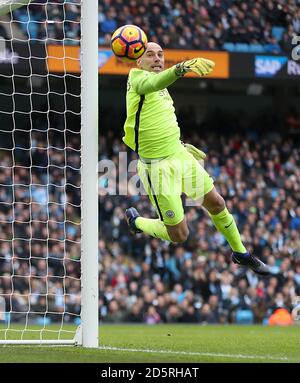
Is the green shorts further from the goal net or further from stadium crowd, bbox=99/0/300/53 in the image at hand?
stadium crowd, bbox=99/0/300/53

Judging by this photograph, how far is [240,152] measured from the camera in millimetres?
25531

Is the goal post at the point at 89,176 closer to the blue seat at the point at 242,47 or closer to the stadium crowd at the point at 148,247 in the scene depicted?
the stadium crowd at the point at 148,247

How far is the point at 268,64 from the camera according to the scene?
24.3 metres

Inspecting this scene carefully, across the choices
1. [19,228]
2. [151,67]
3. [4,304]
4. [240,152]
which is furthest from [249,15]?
[151,67]

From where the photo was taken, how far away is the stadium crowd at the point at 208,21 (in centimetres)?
2342

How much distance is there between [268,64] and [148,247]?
20.7ft

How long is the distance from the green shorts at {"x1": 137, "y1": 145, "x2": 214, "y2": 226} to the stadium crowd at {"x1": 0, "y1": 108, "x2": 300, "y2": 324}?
28.6 feet

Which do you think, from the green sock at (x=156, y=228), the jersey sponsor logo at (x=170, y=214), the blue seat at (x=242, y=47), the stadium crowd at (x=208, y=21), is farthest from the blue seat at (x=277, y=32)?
the jersey sponsor logo at (x=170, y=214)

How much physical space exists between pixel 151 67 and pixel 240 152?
1608 cm

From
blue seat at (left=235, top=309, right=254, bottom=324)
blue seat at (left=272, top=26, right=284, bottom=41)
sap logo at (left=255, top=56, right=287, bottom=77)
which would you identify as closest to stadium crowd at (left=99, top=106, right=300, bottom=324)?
blue seat at (left=235, top=309, right=254, bottom=324)

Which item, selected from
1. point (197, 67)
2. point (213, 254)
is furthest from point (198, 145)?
point (197, 67)

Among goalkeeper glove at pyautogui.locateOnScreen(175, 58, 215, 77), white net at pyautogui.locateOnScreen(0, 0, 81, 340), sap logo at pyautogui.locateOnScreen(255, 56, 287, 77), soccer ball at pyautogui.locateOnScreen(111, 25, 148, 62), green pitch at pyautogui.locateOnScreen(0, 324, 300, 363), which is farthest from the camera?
sap logo at pyautogui.locateOnScreen(255, 56, 287, 77)

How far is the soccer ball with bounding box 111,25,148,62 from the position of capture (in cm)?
914

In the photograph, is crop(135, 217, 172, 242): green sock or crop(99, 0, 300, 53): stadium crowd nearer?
crop(135, 217, 172, 242): green sock
